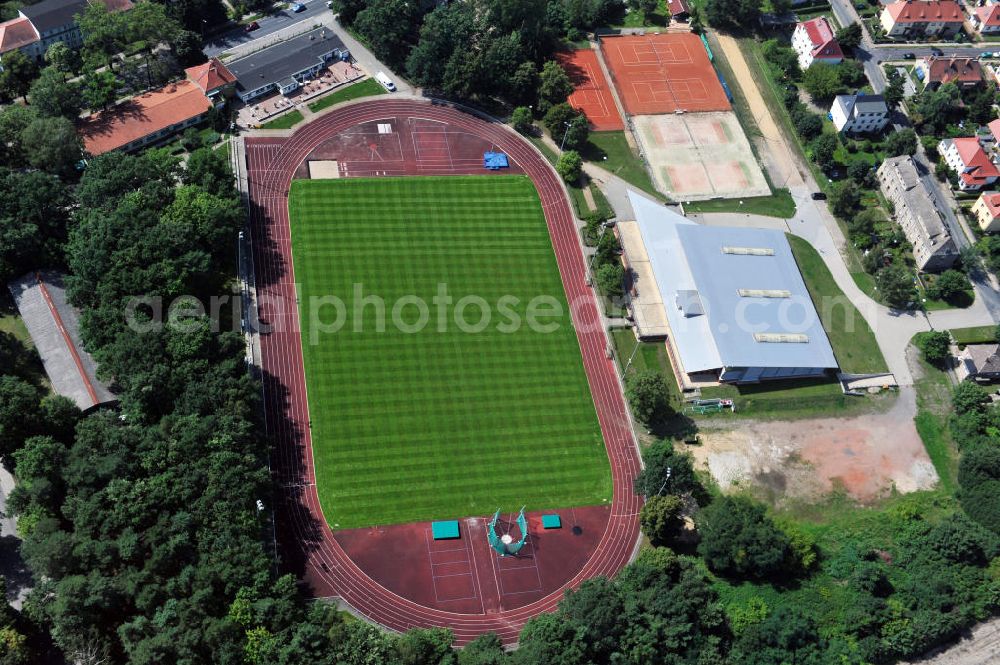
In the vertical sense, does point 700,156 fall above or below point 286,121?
below

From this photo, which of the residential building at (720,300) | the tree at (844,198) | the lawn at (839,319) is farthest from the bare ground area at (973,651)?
the tree at (844,198)

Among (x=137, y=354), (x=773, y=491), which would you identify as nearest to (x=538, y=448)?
(x=773, y=491)

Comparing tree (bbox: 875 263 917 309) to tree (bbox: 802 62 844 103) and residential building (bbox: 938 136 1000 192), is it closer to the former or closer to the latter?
residential building (bbox: 938 136 1000 192)

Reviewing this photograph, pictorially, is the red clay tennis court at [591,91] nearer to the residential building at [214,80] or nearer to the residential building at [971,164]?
the residential building at [971,164]

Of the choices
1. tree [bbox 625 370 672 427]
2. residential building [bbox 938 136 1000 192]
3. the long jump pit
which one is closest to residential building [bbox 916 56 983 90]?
residential building [bbox 938 136 1000 192]

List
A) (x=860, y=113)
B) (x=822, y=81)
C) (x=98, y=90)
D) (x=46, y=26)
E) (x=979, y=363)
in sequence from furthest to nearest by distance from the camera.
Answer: (x=822, y=81) < (x=860, y=113) < (x=46, y=26) < (x=98, y=90) < (x=979, y=363)

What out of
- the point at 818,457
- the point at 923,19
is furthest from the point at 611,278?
the point at 923,19

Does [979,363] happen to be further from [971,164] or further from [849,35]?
[849,35]
